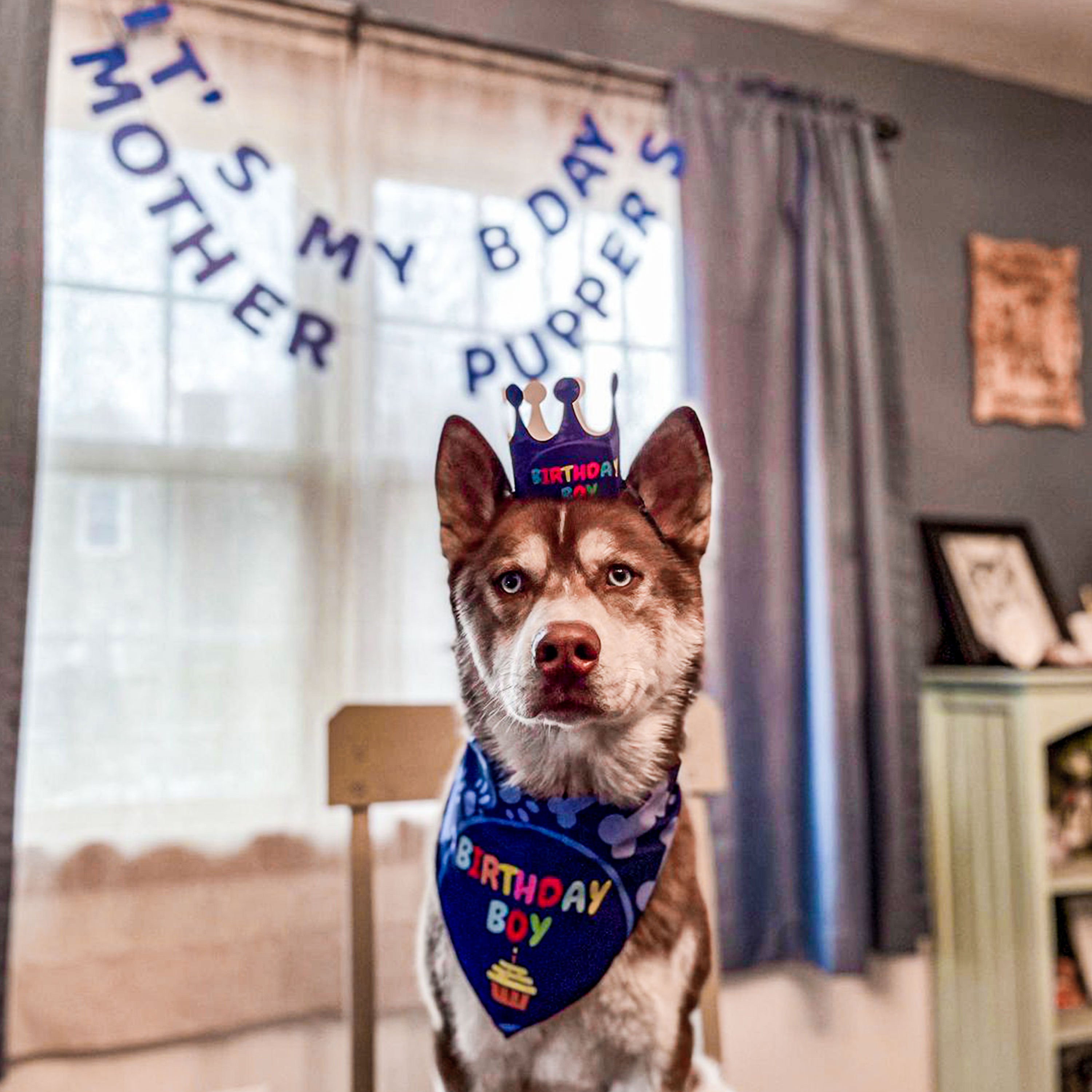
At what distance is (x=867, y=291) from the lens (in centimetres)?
227

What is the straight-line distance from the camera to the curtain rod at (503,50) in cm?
191

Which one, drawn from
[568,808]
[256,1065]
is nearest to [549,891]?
[568,808]

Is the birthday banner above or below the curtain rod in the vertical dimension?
below

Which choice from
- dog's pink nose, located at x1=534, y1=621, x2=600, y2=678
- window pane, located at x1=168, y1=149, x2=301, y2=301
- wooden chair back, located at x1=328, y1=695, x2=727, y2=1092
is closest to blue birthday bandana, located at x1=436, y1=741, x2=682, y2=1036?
dog's pink nose, located at x1=534, y1=621, x2=600, y2=678

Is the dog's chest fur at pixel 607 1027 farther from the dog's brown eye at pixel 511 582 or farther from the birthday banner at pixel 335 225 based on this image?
the birthday banner at pixel 335 225

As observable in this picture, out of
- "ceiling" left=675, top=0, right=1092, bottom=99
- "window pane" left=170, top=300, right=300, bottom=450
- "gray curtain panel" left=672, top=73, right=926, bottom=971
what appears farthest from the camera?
"ceiling" left=675, top=0, right=1092, bottom=99

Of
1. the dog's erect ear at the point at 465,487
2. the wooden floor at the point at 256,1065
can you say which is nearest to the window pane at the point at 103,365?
the wooden floor at the point at 256,1065

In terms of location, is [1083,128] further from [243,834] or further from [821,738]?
[243,834]

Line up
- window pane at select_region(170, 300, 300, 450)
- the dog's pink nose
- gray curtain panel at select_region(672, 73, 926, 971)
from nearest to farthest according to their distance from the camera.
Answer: the dog's pink nose < window pane at select_region(170, 300, 300, 450) < gray curtain panel at select_region(672, 73, 926, 971)

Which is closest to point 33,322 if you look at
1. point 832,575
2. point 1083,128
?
point 832,575

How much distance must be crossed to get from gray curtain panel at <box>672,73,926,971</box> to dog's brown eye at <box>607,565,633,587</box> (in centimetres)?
143

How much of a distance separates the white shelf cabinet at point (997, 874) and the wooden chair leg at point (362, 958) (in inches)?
57.9

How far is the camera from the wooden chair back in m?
1.15

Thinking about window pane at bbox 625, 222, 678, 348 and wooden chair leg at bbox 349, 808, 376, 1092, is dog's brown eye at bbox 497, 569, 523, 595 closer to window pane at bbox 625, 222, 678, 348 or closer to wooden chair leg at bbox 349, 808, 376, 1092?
wooden chair leg at bbox 349, 808, 376, 1092
